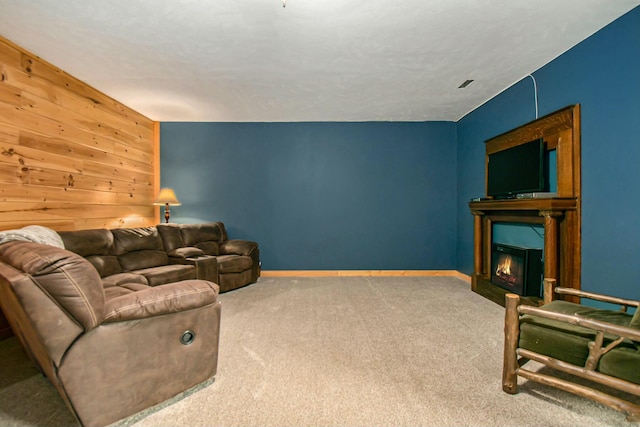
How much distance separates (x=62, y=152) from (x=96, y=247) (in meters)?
1.14

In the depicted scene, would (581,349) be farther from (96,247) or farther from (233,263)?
(96,247)

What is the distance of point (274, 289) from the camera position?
14.1 ft

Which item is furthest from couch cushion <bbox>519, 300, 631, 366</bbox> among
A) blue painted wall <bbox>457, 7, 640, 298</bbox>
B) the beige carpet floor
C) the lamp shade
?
the lamp shade

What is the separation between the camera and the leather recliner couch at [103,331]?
126 centimetres

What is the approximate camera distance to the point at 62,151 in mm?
3355

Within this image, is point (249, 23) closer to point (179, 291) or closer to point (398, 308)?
point (179, 291)

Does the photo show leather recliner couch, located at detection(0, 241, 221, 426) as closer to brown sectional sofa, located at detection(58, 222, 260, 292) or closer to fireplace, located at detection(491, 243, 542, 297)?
brown sectional sofa, located at detection(58, 222, 260, 292)

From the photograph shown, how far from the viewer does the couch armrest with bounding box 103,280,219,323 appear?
145cm

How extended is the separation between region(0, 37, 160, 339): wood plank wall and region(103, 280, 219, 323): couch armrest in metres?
2.13

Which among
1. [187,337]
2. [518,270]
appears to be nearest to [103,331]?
[187,337]

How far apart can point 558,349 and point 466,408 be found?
606 millimetres

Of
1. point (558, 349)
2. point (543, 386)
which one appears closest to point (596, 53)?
point (558, 349)

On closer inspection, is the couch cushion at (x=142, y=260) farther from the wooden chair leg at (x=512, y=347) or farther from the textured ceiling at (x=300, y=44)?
the wooden chair leg at (x=512, y=347)

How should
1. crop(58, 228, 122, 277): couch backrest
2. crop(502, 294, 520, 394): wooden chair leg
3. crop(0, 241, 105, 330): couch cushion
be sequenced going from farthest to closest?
1. crop(58, 228, 122, 277): couch backrest
2. crop(502, 294, 520, 394): wooden chair leg
3. crop(0, 241, 105, 330): couch cushion
